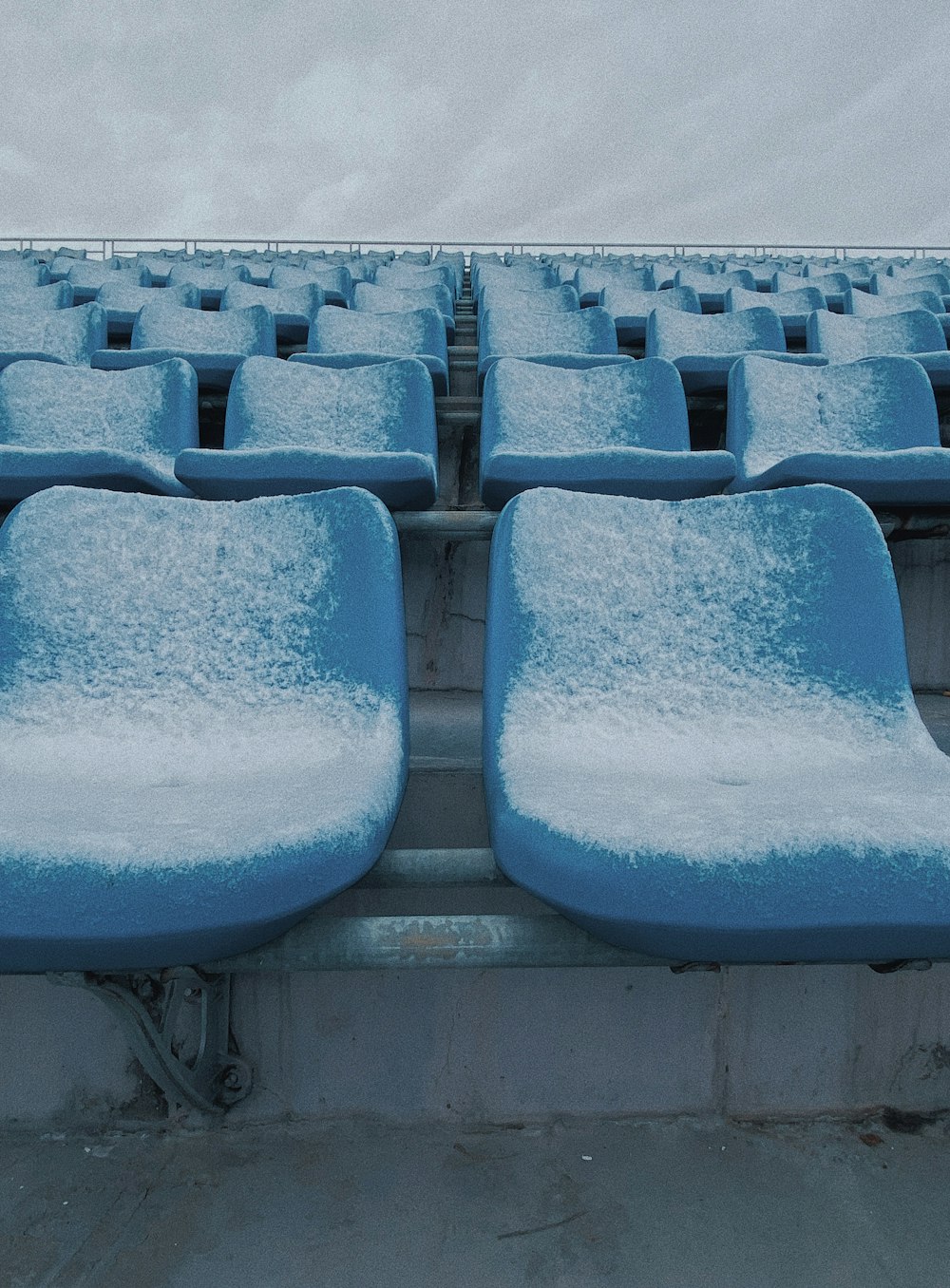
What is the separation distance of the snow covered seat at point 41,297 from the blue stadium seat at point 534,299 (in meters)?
1.02

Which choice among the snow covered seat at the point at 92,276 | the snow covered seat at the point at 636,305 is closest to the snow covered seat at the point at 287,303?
the snow covered seat at the point at 92,276

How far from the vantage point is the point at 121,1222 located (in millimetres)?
528

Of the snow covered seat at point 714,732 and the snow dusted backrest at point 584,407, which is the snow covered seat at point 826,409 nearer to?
the snow dusted backrest at point 584,407

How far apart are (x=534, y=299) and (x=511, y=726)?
1.96 metres

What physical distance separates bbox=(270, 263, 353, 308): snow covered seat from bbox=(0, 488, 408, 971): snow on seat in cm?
216

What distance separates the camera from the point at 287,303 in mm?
2230

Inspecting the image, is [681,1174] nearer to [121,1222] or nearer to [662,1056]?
Result: [662,1056]

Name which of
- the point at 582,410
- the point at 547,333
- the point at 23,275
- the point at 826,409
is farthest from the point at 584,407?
the point at 23,275

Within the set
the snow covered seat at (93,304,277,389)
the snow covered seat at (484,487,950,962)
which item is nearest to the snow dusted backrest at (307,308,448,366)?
the snow covered seat at (93,304,277,389)

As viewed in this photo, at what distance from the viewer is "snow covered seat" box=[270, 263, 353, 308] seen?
263cm

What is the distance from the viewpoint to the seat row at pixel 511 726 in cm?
36

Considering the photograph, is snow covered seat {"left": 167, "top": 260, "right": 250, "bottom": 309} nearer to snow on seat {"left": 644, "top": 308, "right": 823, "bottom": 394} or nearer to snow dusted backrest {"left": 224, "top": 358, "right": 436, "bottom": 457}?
snow on seat {"left": 644, "top": 308, "right": 823, "bottom": 394}

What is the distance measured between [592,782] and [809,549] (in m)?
0.28

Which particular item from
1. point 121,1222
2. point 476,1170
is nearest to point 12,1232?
point 121,1222
